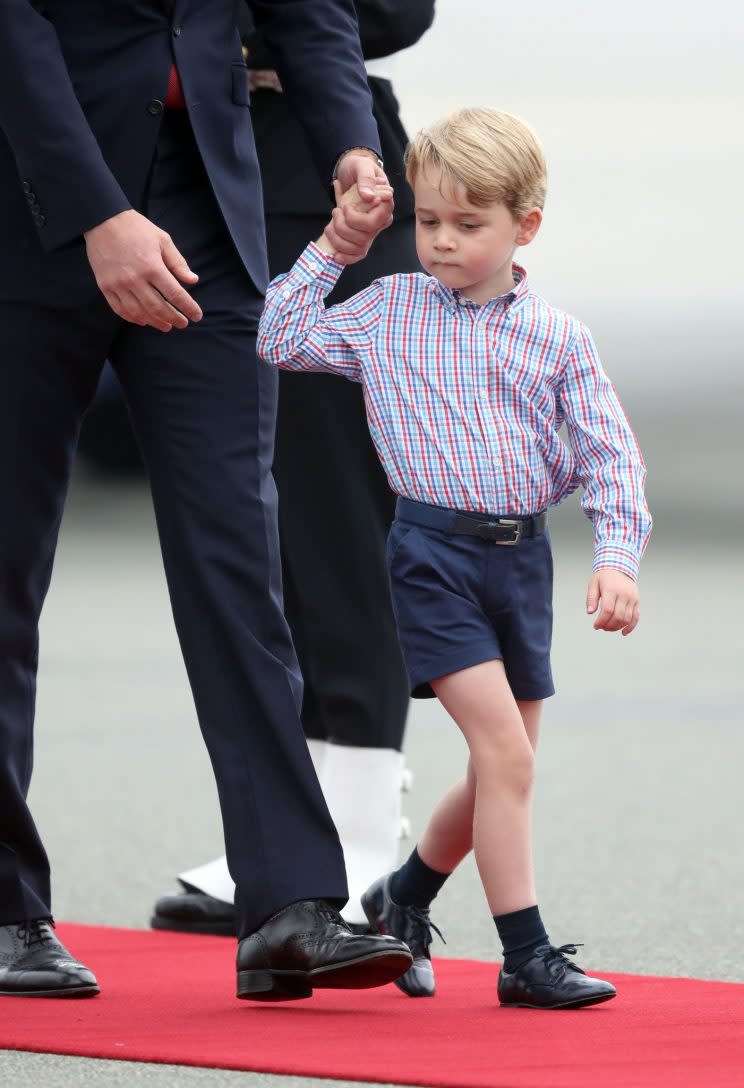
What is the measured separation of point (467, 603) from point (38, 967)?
2.74 ft

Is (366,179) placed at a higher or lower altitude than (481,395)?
higher

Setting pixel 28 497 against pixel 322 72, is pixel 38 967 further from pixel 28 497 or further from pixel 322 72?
pixel 322 72

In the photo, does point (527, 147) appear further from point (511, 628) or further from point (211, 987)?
point (211, 987)

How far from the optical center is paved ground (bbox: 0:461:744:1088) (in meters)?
3.92

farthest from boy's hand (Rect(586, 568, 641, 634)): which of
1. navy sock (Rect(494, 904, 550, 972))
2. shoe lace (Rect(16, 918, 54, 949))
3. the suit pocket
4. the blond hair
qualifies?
shoe lace (Rect(16, 918, 54, 949))

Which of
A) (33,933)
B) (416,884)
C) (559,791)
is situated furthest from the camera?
(559,791)

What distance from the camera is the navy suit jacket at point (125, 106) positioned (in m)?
2.90

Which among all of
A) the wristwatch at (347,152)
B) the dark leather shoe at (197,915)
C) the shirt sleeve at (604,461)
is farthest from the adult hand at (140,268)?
the dark leather shoe at (197,915)

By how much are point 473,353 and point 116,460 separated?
66.9 feet

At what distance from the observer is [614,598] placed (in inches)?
115

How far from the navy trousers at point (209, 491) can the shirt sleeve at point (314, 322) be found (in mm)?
49

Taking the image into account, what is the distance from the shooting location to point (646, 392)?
76.6 feet

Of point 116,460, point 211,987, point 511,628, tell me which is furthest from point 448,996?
point 116,460

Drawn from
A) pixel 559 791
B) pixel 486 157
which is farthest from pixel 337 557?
pixel 559 791
